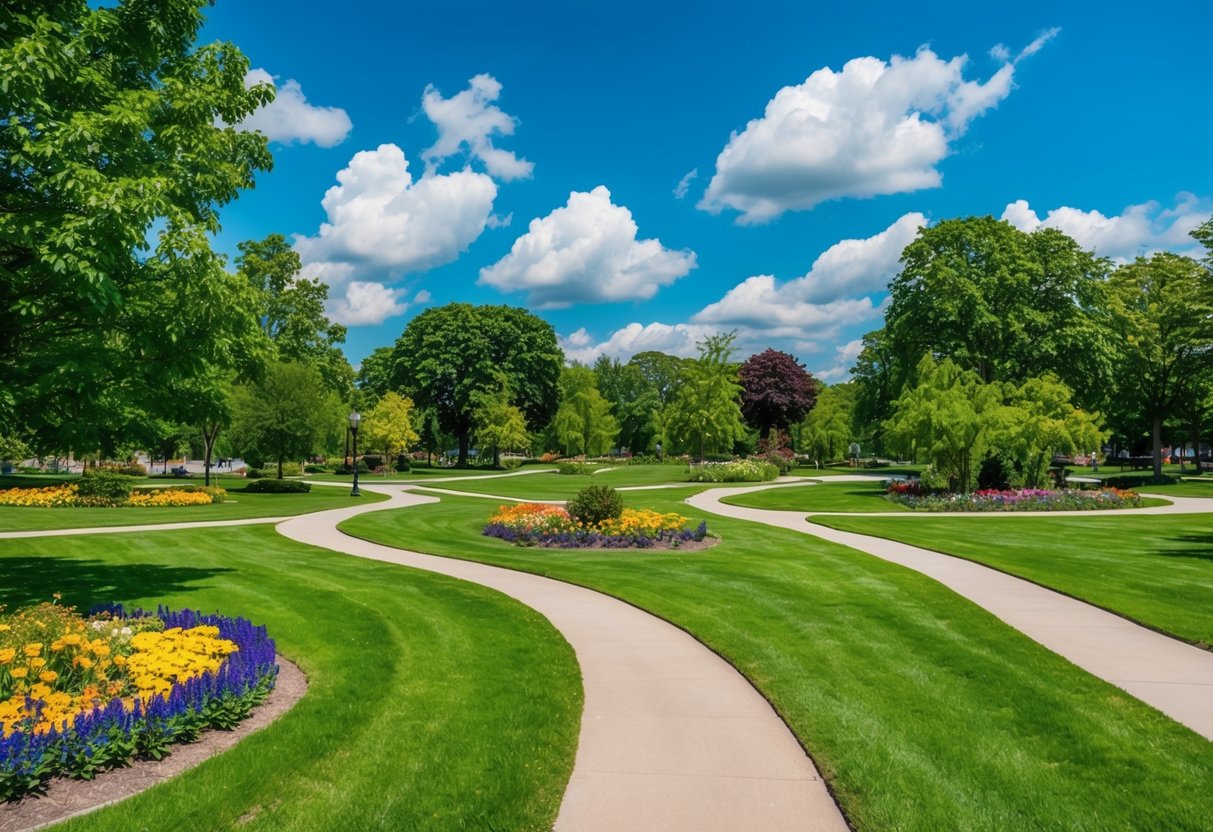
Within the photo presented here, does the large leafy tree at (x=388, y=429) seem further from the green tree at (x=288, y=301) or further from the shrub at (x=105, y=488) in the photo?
the shrub at (x=105, y=488)

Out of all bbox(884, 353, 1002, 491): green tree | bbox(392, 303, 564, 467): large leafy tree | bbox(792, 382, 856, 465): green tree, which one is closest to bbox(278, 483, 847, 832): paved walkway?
bbox(884, 353, 1002, 491): green tree

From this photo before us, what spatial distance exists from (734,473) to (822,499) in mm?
12380

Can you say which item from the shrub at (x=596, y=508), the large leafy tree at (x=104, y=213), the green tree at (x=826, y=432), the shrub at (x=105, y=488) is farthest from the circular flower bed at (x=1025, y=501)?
the green tree at (x=826, y=432)

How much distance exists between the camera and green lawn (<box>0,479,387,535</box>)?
65.3ft

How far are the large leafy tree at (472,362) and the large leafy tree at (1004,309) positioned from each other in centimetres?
3610

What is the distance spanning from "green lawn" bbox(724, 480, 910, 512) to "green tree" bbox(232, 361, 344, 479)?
854 inches

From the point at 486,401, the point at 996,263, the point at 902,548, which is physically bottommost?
the point at 902,548

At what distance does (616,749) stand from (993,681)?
3849 millimetres

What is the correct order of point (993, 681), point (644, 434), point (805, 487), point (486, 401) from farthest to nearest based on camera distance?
point (644, 434) → point (486, 401) → point (805, 487) → point (993, 681)

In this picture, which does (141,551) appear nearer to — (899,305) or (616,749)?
(616,749)

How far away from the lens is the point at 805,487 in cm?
3444

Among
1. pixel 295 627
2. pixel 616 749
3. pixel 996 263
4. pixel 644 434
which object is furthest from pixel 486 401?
pixel 616 749

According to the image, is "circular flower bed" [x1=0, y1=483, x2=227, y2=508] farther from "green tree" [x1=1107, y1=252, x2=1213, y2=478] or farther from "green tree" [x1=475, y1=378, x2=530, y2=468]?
"green tree" [x1=1107, y1=252, x2=1213, y2=478]

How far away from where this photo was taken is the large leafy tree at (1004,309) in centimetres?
3516
